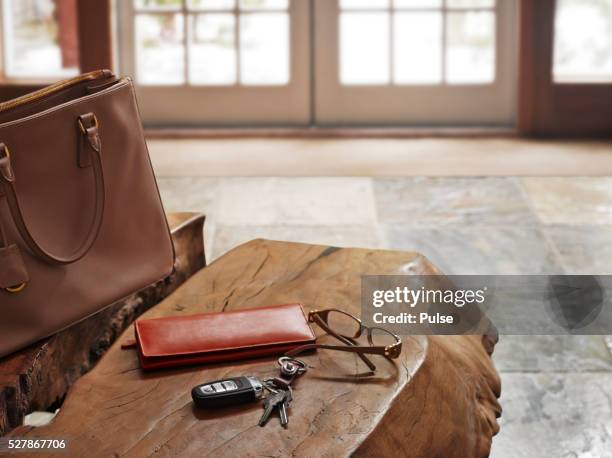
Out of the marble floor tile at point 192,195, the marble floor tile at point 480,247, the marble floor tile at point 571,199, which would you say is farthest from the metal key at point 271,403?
the marble floor tile at point 571,199

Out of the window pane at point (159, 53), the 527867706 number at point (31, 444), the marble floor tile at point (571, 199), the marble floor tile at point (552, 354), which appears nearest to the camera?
the 527867706 number at point (31, 444)

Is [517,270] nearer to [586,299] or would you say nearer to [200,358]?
[586,299]

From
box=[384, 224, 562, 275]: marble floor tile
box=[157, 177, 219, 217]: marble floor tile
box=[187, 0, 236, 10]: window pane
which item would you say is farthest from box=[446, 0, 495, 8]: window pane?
box=[384, 224, 562, 275]: marble floor tile

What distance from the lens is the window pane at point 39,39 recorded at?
13.3ft

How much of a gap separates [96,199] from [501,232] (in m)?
1.64

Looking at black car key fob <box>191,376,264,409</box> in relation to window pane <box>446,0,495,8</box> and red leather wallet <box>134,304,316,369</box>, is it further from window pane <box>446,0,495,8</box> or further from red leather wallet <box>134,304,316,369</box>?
window pane <box>446,0,495,8</box>

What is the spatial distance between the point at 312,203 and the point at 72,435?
205 cm

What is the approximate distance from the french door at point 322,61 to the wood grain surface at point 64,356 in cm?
228

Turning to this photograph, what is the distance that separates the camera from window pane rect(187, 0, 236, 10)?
403 centimetres

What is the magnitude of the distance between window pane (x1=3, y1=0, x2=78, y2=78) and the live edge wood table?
8.75 ft

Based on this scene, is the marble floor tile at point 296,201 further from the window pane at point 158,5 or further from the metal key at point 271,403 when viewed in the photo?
the metal key at point 271,403

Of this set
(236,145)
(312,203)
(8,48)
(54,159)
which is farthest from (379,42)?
(54,159)

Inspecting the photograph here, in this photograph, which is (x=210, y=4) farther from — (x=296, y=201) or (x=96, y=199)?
(x=96, y=199)

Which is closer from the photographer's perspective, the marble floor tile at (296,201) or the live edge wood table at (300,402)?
the live edge wood table at (300,402)
